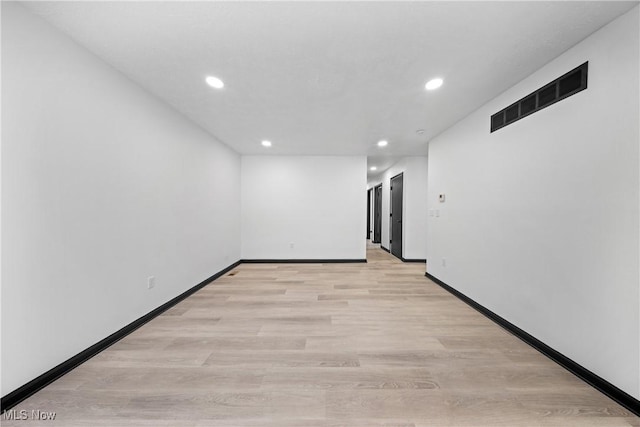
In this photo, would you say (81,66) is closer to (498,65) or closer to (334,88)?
(334,88)

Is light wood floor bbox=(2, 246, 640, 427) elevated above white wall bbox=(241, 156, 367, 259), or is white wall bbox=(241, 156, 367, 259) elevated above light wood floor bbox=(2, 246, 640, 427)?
white wall bbox=(241, 156, 367, 259)

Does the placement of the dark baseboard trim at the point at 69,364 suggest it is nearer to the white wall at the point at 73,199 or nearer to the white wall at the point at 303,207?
the white wall at the point at 73,199

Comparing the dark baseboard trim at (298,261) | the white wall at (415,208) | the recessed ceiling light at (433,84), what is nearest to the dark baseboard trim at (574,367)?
the recessed ceiling light at (433,84)

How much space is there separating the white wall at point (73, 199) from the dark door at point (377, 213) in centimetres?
703

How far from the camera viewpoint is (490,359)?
2.04m

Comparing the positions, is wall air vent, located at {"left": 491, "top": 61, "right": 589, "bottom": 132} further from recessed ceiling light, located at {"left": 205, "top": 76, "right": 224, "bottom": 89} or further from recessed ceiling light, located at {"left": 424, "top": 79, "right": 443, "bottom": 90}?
recessed ceiling light, located at {"left": 205, "top": 76, "right": 224, "bottom": 89}

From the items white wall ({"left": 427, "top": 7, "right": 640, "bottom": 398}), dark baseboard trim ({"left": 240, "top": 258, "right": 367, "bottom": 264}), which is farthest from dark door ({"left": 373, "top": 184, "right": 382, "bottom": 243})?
white wall ({"left": 427, "top": 7, "right": 640, "bottom": 398})

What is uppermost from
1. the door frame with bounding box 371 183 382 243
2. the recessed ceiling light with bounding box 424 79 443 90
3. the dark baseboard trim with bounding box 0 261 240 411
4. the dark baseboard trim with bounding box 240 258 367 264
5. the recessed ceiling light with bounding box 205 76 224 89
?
the recessed ceiling light with bounding box 424 79 443 90

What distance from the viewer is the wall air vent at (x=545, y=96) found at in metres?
1.91

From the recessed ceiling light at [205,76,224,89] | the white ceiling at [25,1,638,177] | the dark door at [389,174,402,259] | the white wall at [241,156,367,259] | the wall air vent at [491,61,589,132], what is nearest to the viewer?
the white ceiling at [25,1,638,177]

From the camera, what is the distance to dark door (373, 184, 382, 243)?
8.90 m

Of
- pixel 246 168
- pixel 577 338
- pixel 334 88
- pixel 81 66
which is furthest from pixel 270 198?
pixel 577 338

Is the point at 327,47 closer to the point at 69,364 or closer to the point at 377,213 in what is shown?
the point at 69,364

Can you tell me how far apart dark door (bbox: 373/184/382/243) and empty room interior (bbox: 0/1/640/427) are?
5431mm
